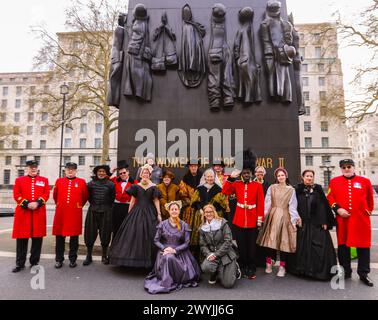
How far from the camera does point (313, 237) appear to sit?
5449mm

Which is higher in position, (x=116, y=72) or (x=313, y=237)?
(x=116, y=72)

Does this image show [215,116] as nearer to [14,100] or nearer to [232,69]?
[232,69]

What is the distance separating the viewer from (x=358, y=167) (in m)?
97.1

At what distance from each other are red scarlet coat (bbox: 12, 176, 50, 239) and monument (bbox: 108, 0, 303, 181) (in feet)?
7.85

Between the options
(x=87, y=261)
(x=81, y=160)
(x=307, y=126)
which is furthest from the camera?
(x=81, y=160)

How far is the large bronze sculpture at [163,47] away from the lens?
802cm

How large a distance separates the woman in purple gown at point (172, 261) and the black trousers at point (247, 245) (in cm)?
92

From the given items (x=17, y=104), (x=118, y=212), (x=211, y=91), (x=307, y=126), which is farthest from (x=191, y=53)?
(x=17, y=104)

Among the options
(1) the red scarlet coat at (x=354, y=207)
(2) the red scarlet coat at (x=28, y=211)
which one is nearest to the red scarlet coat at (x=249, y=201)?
(1) the red scarlet coat at (x=354, y=207)

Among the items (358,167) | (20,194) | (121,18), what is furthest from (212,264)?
(358,167)

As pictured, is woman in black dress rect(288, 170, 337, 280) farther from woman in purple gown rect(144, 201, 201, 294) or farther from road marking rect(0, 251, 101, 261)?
road marking rect(0, 251, 101, 261)

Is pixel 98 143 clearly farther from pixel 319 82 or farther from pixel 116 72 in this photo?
pixel 116 72

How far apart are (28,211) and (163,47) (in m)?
5.42

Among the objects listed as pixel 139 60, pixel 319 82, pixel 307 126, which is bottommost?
pixel 139 60
